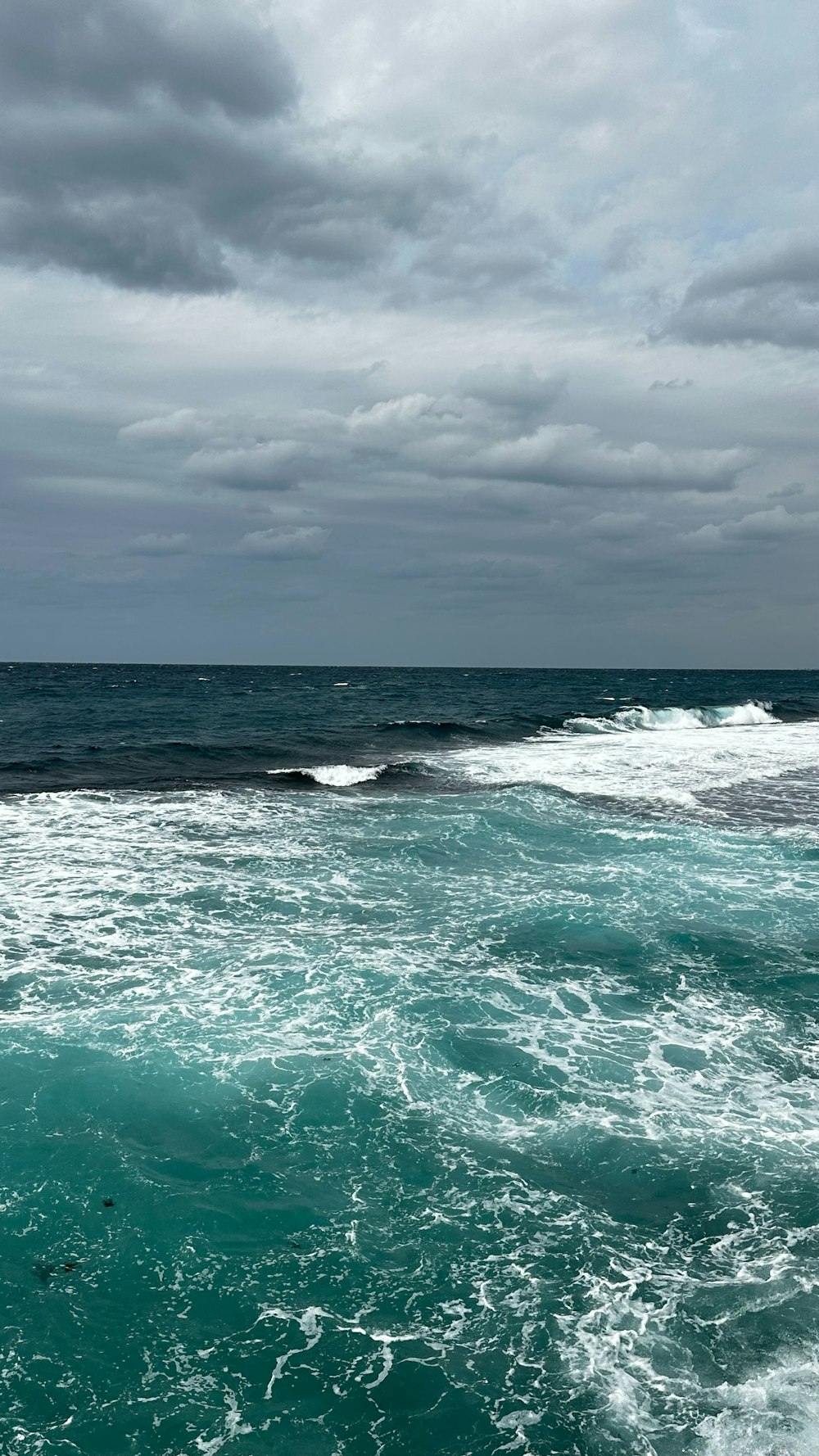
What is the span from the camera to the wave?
61.0 metres

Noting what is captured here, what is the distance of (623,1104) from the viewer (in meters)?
11.4

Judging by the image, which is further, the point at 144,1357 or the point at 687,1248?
the point at 687,1248

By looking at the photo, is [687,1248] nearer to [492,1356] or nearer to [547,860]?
[492,1356]

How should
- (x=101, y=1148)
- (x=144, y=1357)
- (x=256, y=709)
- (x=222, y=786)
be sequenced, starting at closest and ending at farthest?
(x=144, y=1357)
(x=101, y=1148)
(x=222, y=786)
(x=256, y=709)

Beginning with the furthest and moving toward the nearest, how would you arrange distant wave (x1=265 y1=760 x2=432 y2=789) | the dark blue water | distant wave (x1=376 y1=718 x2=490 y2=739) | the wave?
the wave
distant wave (x1=376 y1=718 x2=490 y2=739)
the dark blue water
distant wave (x1=265 y1=760 x2=432 y2=789)

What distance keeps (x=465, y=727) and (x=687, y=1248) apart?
47.4 metres

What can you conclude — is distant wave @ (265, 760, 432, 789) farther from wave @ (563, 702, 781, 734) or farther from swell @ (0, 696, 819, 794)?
wave @ (563, 702, 781, 734)

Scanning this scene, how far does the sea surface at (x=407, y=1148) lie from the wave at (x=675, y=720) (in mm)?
36114

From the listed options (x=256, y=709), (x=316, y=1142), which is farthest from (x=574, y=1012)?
(x=256, y=709)

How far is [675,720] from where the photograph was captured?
68.4 m

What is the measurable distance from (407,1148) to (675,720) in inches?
2435

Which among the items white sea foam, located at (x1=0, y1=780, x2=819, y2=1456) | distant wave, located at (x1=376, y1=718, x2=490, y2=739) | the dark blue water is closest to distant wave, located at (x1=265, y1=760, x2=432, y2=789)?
the dark blue water

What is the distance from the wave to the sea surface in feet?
118

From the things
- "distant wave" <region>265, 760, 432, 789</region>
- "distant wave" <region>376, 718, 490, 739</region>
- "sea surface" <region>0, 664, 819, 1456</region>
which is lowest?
"sea surface" <region>0, 664, 819, 1456</region>
